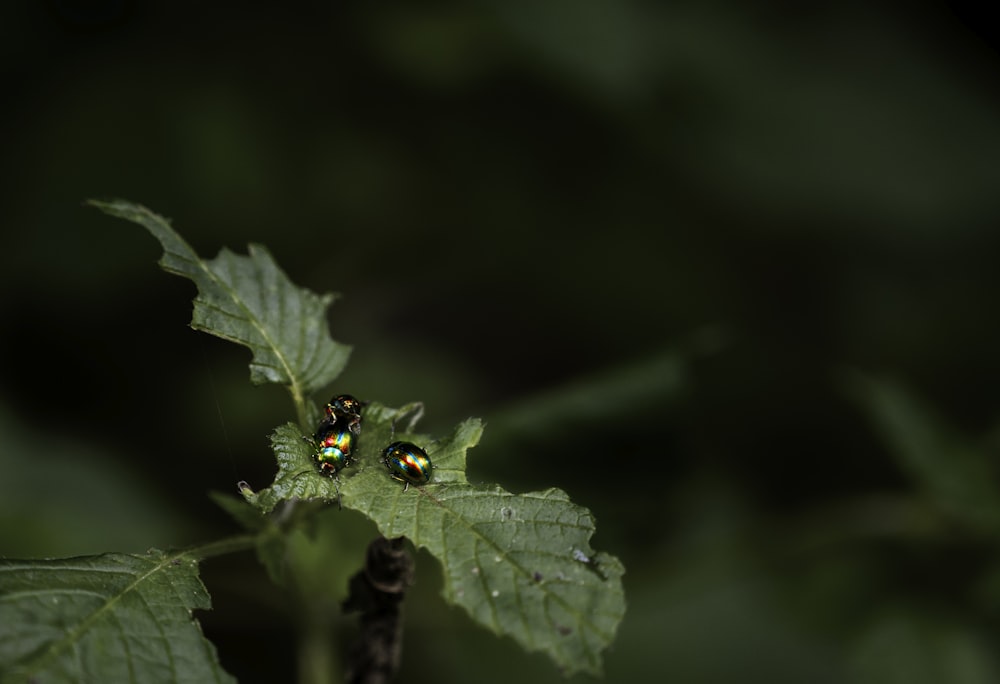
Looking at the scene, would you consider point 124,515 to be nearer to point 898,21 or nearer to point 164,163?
point 164,163

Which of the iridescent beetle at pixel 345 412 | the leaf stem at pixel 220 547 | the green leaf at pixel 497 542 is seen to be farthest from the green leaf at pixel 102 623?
the iridescent beetle at pixel 345 412

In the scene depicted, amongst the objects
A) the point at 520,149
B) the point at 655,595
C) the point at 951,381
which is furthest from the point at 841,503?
the point at 520,149

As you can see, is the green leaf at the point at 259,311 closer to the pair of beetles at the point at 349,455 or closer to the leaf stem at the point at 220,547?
the pair of beetles at the point at 349,455

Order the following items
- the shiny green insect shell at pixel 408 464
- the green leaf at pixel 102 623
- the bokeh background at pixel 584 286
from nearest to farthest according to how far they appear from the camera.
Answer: the green leaf at pixel 102 623, the shiny green insect shell at pixel 408 464, the bokeh background at pixel 584 286

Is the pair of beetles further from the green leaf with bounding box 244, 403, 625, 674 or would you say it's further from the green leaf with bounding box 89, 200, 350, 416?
the green leaf with bounding box 89, 200, 350, 416

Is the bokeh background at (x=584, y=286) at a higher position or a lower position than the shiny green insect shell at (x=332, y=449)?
higher

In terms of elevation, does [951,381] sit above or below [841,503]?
above

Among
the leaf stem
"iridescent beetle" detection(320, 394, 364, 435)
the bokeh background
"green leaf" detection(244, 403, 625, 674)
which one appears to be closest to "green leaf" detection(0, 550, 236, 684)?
the leaf stem
